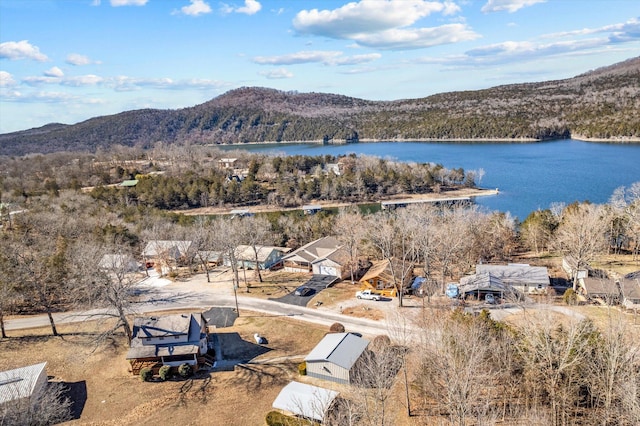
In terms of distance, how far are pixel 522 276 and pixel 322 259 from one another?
59.0 feet

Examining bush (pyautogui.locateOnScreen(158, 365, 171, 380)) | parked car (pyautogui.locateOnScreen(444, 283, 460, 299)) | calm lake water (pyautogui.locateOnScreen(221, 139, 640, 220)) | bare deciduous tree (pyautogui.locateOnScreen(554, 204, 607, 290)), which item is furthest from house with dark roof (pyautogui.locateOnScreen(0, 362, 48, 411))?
calm lake water (pyautogui.locateOnScreen(221, 139, 640, 220))

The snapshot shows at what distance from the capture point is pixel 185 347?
81.2ft

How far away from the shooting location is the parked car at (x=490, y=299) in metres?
31.7

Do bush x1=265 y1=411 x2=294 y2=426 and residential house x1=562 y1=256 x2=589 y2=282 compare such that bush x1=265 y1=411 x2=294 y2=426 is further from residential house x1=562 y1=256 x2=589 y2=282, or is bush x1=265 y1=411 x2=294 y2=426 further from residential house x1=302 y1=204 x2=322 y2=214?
residential house x1=302 y1=204 x2=322 y2=214

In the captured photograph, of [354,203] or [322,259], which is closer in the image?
[322,259]

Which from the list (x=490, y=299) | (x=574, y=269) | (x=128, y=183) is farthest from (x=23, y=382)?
(x=128, y=183)

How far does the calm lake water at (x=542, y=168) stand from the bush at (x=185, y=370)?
54.6 metres

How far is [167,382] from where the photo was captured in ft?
77.7

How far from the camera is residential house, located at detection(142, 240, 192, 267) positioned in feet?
145

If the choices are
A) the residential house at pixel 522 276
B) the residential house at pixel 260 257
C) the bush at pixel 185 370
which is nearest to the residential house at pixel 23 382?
the bush at pixel 185 370

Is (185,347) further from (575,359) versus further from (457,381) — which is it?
(575,359)

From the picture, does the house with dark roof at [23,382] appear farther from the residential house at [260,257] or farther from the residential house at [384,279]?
the residential house at [384,279]

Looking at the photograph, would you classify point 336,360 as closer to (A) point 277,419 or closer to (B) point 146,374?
(A) point 277,419

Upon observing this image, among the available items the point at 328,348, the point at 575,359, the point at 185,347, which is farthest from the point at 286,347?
the point at 575,359
